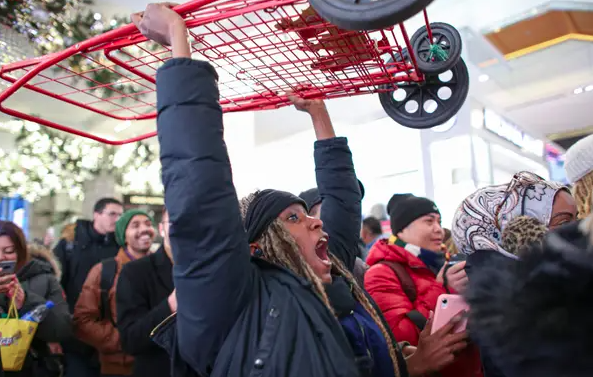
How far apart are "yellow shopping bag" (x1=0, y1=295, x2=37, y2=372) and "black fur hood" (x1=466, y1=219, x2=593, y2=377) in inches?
83.1

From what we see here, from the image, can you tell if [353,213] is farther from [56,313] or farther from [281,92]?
[56,313]

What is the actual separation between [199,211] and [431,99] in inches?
39.0

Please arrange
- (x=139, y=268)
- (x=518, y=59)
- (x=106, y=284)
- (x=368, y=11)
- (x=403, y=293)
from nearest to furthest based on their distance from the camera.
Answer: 1. (x=368, y=11)
2. (x=403, y=293)
3. (x=139, y=268)
4. (x=106, y=284)
5. (x=518, y=59)

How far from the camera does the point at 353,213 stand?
1711 millimetres

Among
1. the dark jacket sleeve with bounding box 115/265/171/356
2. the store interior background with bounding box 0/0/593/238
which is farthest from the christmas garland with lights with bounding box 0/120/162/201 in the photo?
the dark jacket sleeve with bounding box 115/265/171/356

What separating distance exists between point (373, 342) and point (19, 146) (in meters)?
4.89

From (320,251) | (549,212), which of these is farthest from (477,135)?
(320,251)

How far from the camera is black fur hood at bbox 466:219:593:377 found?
642mm

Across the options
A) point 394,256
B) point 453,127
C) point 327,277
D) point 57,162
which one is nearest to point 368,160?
point 453,127

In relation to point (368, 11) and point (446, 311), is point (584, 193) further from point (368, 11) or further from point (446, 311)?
point (368, 11)

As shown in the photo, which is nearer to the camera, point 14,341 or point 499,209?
point 499,209

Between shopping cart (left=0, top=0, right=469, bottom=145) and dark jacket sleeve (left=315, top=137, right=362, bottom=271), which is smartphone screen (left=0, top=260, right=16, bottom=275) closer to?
shopping cart (left=0, top=0, right=469, bottom=145)

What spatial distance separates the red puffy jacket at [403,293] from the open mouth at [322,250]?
1.87 ft

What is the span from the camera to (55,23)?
3764mm
